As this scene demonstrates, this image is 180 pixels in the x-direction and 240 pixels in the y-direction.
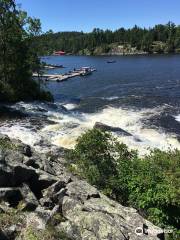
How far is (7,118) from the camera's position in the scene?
38406 millimetres

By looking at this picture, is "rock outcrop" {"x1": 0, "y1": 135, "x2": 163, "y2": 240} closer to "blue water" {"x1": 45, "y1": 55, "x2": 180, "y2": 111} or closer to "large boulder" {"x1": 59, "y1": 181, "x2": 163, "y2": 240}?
"large boulder" {"x1": 59, "y1": 181, "x2": 163, "y2": 240}

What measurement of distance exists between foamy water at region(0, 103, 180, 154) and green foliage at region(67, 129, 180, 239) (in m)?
4.70

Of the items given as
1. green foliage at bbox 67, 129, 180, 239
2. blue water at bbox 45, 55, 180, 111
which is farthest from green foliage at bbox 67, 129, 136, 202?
blue water at bbox 45, 55, 180, 111

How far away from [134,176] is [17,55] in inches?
1445

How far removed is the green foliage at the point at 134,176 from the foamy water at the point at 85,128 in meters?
4.70

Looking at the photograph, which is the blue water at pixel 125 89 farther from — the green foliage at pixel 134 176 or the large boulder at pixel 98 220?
the large boulder at pixel 98 220

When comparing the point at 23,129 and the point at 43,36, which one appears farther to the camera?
the point at 43,36

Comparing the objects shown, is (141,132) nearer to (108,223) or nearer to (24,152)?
(24,152)

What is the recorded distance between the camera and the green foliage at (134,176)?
615 inches

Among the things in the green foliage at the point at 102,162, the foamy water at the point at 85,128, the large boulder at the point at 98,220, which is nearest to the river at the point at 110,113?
the foamy water at the point at 85,128

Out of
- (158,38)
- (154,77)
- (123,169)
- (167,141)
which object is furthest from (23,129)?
(158,38)

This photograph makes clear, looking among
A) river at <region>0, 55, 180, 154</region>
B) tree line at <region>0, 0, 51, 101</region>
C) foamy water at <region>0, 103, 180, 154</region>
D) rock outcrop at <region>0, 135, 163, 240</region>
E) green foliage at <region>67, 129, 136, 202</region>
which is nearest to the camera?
rock outcrop at <region>0, 135, 163, 240</region>

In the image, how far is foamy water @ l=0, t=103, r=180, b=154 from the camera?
29.9m

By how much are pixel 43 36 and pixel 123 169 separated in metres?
36.5
